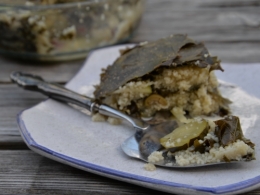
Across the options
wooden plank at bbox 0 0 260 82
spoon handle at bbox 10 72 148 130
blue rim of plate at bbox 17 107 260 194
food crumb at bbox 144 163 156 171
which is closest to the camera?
blue rim of plate at bbox 17 107 260 194

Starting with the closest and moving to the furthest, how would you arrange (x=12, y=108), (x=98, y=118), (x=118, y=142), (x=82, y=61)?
(x=118, y=142)
(x=98, y=118)
(x=12, y=108)
(x=82, y=61)

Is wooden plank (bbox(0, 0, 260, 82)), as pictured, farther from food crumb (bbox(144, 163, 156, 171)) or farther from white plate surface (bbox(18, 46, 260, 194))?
food crumb (bbox(144, 163, 156, 171))

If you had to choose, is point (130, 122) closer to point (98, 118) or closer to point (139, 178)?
point (98, 118)

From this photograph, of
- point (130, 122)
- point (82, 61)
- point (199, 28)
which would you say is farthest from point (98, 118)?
point (199, 28)

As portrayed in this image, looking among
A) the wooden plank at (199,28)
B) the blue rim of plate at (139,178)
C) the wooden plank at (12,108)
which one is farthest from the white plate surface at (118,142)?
the wooden plank at (199,28)

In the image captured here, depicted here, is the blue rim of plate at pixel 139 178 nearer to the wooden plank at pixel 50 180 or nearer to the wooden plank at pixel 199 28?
the wooden plank at pixel 50 180

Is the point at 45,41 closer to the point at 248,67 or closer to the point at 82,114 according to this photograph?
the point at 82,114

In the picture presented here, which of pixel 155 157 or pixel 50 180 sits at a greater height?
pixel 155 157

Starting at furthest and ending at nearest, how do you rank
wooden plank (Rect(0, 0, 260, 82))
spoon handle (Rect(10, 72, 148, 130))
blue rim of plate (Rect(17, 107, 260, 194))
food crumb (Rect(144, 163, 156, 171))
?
wooden plank (Rect(0, 0, 260, 82))
spoon handle (Rect(10, 72, 148, 130))
food crumb (Rect(144, 163, 156, 171))
blue rim of plate (Rect(17, 107, 260, 194))

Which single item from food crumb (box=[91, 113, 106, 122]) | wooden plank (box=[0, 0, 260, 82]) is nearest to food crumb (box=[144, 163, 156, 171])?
food crumb (box=[91, 113, 106, 122])
